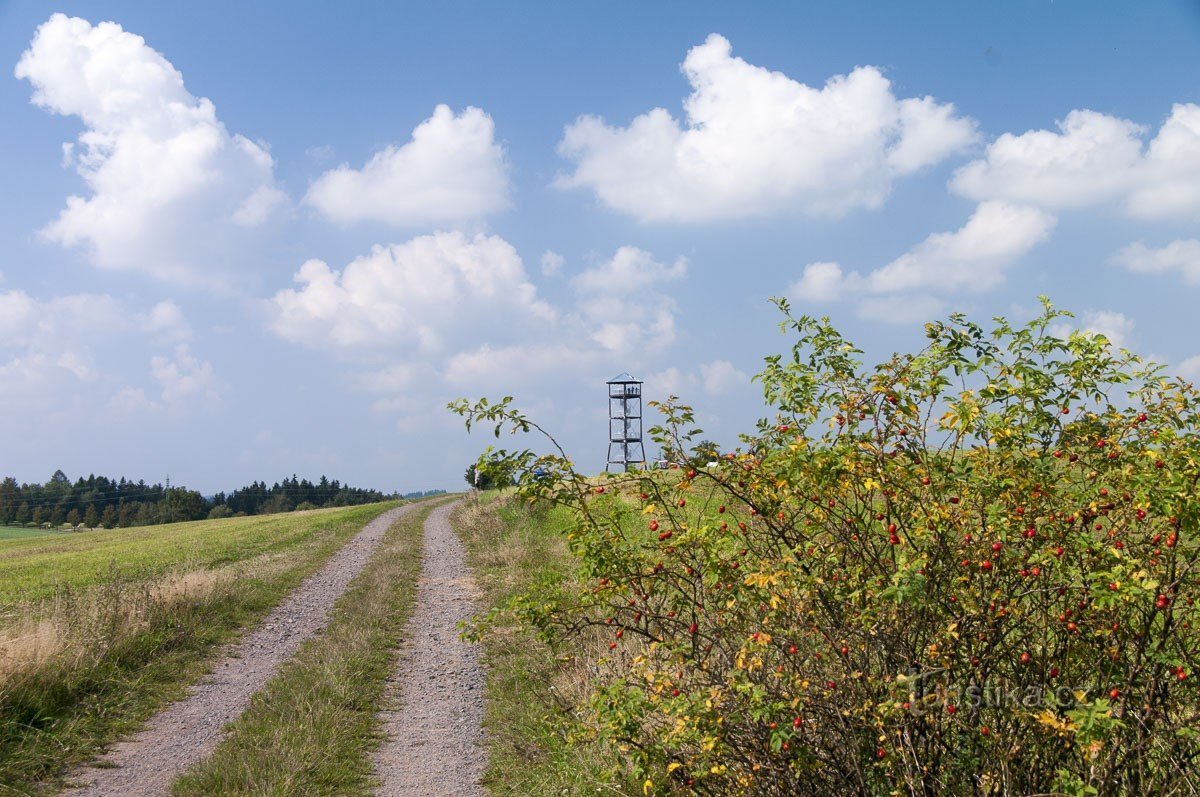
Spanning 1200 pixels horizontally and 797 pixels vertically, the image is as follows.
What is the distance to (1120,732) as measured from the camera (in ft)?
12.1

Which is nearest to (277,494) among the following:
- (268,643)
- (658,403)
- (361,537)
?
(361,537)

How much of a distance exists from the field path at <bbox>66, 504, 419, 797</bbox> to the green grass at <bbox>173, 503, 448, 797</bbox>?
222 mm

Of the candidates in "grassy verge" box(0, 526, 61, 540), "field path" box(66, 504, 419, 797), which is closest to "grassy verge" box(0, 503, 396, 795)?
"field path" box(66, 504, 419, 797)

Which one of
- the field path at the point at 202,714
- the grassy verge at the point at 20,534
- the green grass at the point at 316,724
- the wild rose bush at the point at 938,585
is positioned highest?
the wild rose bush at the point at 938,585

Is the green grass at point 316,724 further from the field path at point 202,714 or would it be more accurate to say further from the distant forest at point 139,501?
the distant forest at point 139,501

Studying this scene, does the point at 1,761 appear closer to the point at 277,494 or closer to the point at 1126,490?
the point at 1126,490

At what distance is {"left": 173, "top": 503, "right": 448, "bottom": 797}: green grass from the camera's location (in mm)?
6293

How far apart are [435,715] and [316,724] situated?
1.24m

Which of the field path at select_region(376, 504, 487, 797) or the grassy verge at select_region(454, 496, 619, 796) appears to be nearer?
the grassy verge at select_region(454, 496, 619, 796)

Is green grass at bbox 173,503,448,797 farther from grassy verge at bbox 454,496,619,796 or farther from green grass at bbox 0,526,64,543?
green grass at bbox 0,526,64,543

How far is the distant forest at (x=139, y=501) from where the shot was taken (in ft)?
334

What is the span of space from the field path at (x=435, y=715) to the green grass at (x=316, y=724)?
0.20m

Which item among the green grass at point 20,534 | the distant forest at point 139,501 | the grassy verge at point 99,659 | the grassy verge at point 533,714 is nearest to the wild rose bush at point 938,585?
the grassy verge at point 533,714

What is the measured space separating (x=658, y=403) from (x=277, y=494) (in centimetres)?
12921
